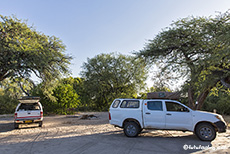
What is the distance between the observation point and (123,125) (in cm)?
913

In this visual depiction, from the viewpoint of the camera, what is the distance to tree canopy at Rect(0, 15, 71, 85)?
11.9 meters

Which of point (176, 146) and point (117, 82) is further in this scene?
point (117, 82)

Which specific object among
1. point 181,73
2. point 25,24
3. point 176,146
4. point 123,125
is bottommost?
point 176,146

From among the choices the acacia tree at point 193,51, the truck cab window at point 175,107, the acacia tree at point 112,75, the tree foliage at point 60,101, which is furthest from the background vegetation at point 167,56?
the acacia tree at point 112,75

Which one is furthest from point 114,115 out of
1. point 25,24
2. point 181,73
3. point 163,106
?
point 25,24

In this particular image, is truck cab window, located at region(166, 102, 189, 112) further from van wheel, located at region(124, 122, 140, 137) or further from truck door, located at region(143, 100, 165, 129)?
van wheel, located at region(124, 122, 140, 137)

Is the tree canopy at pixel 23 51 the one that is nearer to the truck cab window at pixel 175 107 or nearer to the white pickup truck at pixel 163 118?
the white pickup truck at pixel 163 118

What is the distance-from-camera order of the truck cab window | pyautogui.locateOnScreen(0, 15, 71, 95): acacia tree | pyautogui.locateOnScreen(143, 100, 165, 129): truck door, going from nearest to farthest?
the truck cab window → pyautogui.locateOnScreen(143, 100, 165, 129): truck door → pyautogui.locateOnScreen(0, 15, 71, 95): acacia tree

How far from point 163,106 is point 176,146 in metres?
2.23

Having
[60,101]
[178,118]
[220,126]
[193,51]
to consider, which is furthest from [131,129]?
[60,101]

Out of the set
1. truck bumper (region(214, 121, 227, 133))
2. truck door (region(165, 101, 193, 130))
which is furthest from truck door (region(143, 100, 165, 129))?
truck bumper (region(214, 121, 227, 133))

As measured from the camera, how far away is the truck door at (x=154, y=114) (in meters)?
8.59

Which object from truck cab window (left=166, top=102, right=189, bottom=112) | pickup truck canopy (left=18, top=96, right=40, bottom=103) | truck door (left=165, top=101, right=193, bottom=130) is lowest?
truck door (left=165, top=101, right=193, bottom=130)

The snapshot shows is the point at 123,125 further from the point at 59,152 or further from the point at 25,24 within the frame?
the point at 25,24
